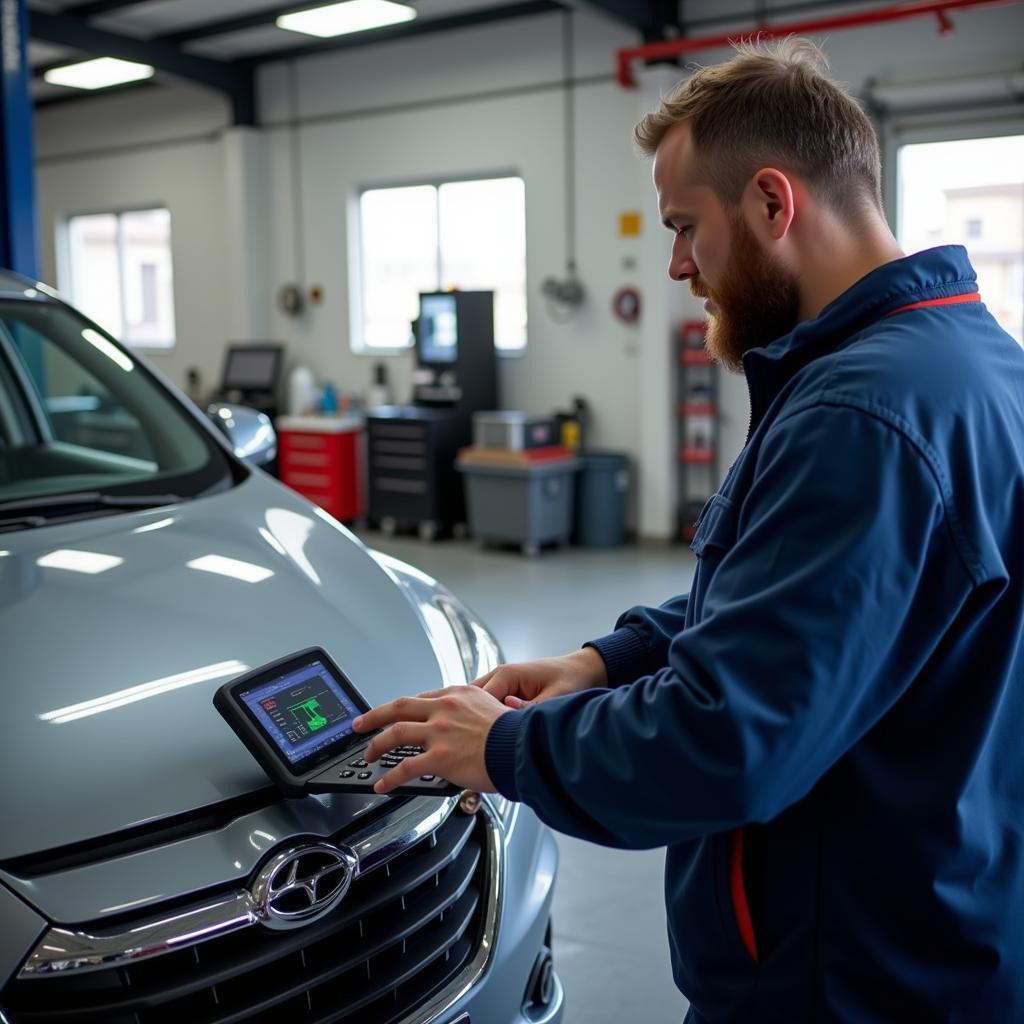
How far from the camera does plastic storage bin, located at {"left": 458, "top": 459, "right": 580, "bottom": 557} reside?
6.57 m

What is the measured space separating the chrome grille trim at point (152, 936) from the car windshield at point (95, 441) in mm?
888

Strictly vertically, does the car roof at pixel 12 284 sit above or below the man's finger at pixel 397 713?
above

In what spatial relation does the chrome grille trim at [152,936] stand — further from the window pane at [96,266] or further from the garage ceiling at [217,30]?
the window pane at [96,266]

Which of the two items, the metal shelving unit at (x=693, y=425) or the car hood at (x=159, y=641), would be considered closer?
the car hood at (x=159, y=641)

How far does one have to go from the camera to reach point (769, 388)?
1062 mm

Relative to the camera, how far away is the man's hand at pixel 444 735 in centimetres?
104

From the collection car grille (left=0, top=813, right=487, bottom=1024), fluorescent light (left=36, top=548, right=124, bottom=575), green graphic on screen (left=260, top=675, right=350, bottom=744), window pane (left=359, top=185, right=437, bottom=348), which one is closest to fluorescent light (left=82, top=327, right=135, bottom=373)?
fluorescent light (left=36, top=548, right=124, bottom=575)

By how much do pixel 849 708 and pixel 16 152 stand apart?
14.2 feet

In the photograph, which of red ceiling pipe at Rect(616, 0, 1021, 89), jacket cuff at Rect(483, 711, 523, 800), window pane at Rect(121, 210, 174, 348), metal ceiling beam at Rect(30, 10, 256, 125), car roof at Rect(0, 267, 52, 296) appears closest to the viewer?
jacket cuff at Rect(483, 711, 523, 800)

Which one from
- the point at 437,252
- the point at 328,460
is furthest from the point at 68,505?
the point at 437,252

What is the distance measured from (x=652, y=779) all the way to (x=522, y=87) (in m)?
6.85

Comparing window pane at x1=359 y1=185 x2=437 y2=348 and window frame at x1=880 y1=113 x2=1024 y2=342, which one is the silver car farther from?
window pane at x1=359 y1=185 x2=437 y2=348

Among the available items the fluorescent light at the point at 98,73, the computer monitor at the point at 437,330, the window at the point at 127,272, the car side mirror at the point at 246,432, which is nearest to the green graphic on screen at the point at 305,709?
the car side mirror at the point at 246,432

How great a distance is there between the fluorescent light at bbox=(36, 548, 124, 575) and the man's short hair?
1042mm
